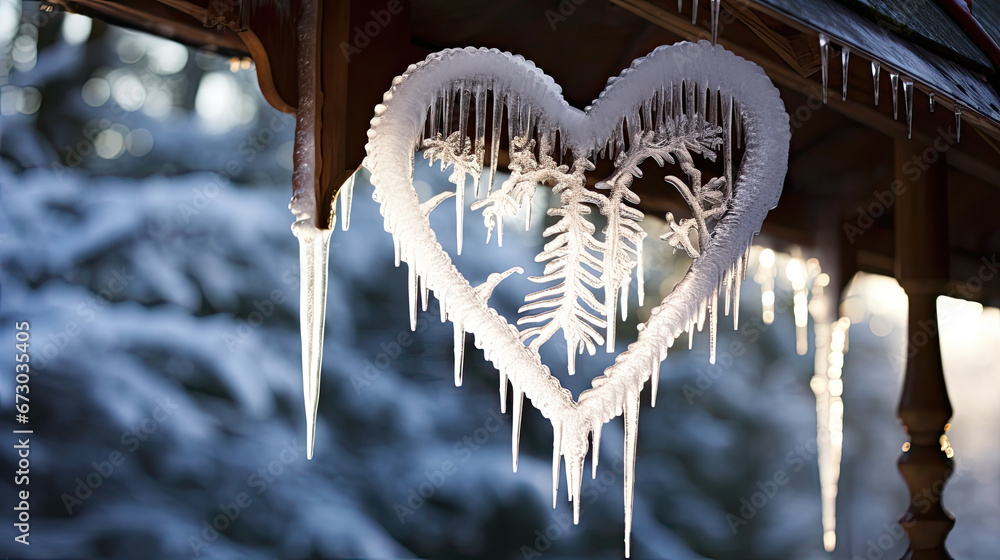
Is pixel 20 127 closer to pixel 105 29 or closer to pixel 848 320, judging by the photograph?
pixel 105 29

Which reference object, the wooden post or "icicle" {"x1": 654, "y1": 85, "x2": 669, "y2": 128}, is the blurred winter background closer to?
the wooden post
